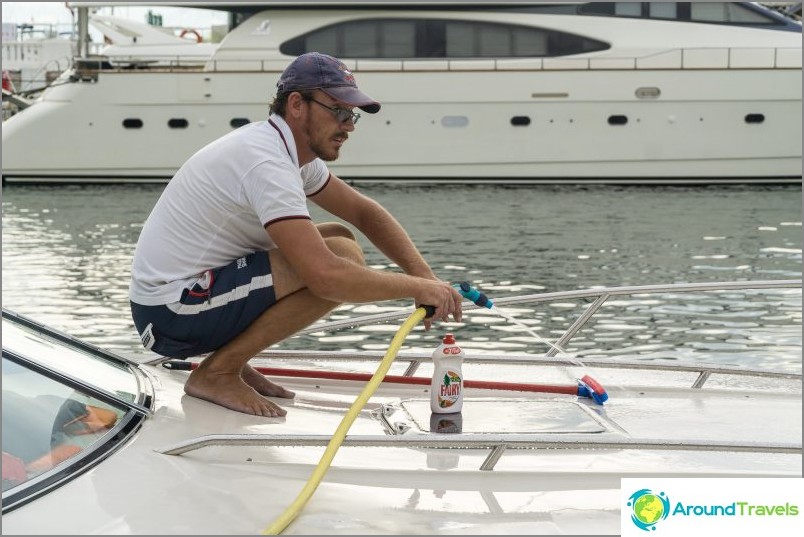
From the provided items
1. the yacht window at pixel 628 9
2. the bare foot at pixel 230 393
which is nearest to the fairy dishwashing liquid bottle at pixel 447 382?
the bare foot at pixel 230 393

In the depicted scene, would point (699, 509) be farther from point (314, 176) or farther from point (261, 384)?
point (314, 176)

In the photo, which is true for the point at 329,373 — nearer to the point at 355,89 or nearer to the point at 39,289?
the point at 355,89

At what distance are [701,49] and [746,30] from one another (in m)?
1.05

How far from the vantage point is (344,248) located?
383 centimetres

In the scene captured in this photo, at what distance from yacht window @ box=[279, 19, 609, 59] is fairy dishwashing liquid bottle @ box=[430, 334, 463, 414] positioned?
20781 millimetres

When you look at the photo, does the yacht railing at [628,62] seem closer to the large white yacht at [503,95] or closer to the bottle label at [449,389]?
the large white yacht at [503,95]

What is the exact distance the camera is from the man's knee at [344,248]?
3.81 metres

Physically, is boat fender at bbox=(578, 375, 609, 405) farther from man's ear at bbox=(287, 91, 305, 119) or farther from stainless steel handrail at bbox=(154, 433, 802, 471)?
man's ear at bbox=(287, 91, 305, 119)

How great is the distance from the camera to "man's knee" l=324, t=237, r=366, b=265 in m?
3.81

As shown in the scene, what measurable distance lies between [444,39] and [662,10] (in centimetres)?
438

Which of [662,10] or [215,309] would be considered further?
[662,10]

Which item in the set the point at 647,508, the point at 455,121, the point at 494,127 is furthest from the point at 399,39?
the point at 647,508

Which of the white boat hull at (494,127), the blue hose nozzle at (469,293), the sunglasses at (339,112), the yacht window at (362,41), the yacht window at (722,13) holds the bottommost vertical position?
the white boat hull at (494,127)

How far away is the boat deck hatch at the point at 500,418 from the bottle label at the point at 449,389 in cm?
4
